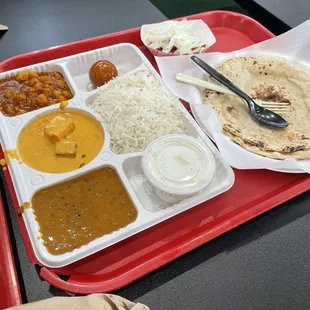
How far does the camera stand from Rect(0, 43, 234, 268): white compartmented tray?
1.45 m

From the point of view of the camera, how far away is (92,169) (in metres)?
1.73

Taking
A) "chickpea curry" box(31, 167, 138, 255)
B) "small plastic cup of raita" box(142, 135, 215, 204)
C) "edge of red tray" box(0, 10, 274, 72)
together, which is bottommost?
"chickpea curry" box(31, 167, 138, 255)

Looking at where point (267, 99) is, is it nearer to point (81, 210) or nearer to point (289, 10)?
Result: point (289, 10)

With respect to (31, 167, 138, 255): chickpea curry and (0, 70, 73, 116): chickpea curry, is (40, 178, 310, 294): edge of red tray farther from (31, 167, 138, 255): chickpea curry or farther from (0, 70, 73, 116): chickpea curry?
(0, 70, 73, 116): chickpea curry

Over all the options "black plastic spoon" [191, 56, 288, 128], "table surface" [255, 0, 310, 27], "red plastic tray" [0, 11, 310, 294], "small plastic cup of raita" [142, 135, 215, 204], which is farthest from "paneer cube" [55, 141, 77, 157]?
"table surface" [255, 0, 310, 27]

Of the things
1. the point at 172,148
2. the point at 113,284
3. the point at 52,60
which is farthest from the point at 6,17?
the point at 113,284

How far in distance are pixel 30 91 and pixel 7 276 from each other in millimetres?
1109

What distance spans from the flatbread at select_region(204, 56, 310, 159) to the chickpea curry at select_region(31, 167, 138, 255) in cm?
71

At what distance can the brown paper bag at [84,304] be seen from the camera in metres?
1.03

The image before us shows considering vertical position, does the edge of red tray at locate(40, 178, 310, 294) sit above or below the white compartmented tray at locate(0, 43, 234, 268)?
below

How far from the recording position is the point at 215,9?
2996mm

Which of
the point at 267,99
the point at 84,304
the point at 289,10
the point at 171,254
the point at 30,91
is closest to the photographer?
the point at 84,304

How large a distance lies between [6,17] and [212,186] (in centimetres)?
215

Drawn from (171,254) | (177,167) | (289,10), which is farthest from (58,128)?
(289,10)
